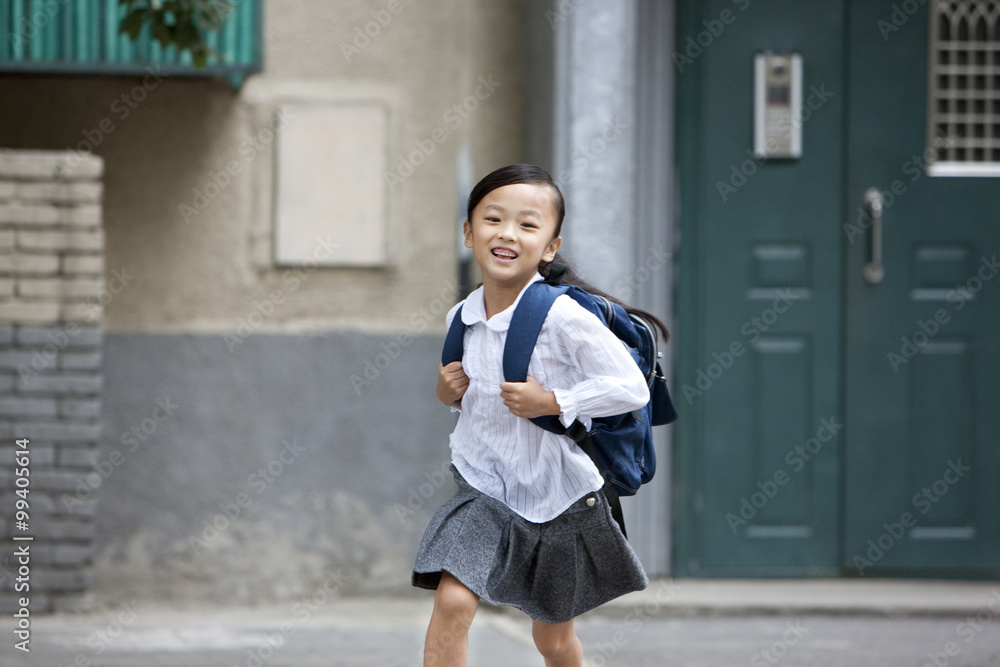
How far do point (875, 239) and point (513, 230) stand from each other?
132 inches

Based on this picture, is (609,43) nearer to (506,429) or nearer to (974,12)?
(974,12)

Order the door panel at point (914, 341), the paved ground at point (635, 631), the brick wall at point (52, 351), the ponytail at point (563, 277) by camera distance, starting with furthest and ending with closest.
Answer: the door panel at point (914, 341), the brick wall at point (52, 351), the paved ground at point (635, 631), the ponytail at point (563, 277)

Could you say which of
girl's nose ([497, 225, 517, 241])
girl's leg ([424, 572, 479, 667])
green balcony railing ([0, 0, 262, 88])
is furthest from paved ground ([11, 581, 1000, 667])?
green balcony railing ([0, 0, 262, 88])

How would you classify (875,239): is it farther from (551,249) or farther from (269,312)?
(551,249)

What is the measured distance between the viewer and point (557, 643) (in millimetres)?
3268

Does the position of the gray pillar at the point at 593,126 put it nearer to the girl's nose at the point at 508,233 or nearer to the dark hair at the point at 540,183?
the dark hair at the point at 540,183

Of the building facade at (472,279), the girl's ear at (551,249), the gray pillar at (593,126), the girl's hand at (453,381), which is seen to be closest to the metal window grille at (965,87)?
the building facade at (472,279)

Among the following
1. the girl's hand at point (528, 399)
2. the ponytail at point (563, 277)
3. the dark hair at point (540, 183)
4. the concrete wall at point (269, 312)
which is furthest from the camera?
the concrete wall at point (269, 312)

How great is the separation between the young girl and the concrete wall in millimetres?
2667

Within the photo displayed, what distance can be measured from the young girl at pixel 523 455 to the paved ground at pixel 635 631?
1722mm

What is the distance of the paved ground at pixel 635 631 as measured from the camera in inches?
189

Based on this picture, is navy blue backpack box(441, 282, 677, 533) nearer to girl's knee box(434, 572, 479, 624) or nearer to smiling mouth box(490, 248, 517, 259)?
smiling mouth box(490, 248, 517, 259)

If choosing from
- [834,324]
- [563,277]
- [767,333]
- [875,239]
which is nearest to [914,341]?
[834,324]

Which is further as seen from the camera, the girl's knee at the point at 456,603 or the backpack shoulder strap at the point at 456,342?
the backpack shoulder strap at the point at 456,342
